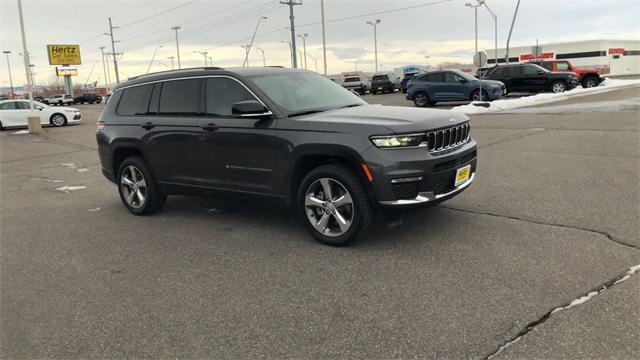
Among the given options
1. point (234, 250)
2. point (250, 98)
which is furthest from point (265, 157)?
point (234, 250)

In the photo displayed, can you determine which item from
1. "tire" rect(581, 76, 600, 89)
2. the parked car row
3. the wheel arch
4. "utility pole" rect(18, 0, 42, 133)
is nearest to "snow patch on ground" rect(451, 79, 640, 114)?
the parked car row

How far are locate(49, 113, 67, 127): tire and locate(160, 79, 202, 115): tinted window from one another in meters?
23.8

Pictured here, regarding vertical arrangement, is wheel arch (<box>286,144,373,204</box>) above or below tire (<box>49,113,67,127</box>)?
below

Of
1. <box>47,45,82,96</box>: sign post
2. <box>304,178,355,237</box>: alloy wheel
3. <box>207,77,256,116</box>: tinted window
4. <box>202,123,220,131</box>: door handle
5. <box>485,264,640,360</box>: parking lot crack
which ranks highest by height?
<box>47,45,82,96</box>: sign post

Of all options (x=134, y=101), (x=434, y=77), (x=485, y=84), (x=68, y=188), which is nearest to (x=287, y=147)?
(x=134, y=101)

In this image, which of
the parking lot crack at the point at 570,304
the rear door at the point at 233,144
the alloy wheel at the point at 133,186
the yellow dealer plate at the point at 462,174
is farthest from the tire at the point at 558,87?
the parking lot crack at the point at 570,304

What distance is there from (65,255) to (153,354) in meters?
2.63

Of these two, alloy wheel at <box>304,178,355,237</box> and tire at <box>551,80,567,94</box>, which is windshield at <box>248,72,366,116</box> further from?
tire at <box>551,80,567,94</box>

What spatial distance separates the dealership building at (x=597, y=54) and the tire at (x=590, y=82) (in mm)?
43848

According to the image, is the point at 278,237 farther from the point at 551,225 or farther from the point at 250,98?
the point at 551,225

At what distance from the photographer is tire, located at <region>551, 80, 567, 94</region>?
26.3 metres

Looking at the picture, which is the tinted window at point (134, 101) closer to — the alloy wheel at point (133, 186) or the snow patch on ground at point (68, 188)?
the alloy wheel at point (133, 186)

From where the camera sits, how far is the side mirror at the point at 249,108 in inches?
A: 200

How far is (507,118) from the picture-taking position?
17.3 metres
